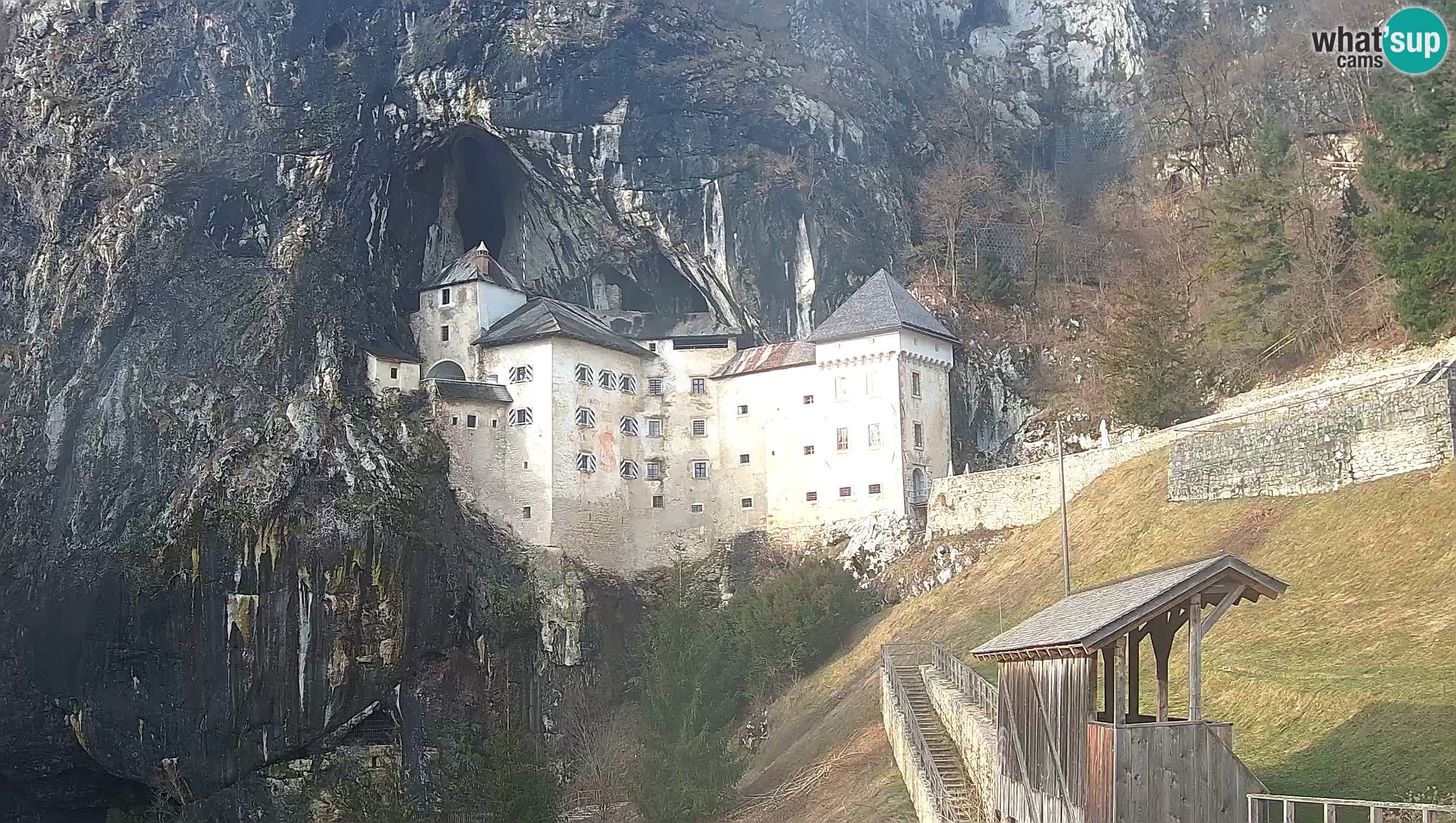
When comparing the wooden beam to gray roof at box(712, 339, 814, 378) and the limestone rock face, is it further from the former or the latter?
the limestone rock face

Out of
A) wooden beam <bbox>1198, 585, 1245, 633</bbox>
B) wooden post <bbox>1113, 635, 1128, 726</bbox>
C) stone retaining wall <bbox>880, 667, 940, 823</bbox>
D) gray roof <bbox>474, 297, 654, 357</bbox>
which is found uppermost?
gray roof <bbox>474, 297, 654, 357</bbox>

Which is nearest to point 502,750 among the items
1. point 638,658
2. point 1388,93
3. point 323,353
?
point 638,658

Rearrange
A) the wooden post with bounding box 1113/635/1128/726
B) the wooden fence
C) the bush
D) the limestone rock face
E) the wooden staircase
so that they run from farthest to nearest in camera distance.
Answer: the limestone rock face, the bush, the wooden staircase, the wooden post with bounding box 1113/635/1128/726, the wooden fence

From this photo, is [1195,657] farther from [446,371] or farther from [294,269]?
[294,269]

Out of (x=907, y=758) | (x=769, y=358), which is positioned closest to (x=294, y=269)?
(x=769, y=358)

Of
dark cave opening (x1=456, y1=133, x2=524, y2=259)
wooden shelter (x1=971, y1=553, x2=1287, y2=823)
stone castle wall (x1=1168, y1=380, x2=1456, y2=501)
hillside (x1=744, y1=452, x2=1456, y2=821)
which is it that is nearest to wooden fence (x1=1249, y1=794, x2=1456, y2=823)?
wooden shelter (x1=971, y1=553, x2=1287, y2=823)

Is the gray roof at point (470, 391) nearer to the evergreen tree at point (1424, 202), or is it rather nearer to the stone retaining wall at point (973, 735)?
the stone retaining wall at point (973, 735)

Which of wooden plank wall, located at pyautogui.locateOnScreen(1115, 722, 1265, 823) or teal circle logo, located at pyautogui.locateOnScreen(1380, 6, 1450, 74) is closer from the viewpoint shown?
wooden plank wall, located at pyautogui.locateOnScreen(1115, 722, 1265, 823)

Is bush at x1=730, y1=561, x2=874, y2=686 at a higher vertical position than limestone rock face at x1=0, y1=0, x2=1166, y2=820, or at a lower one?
lower
